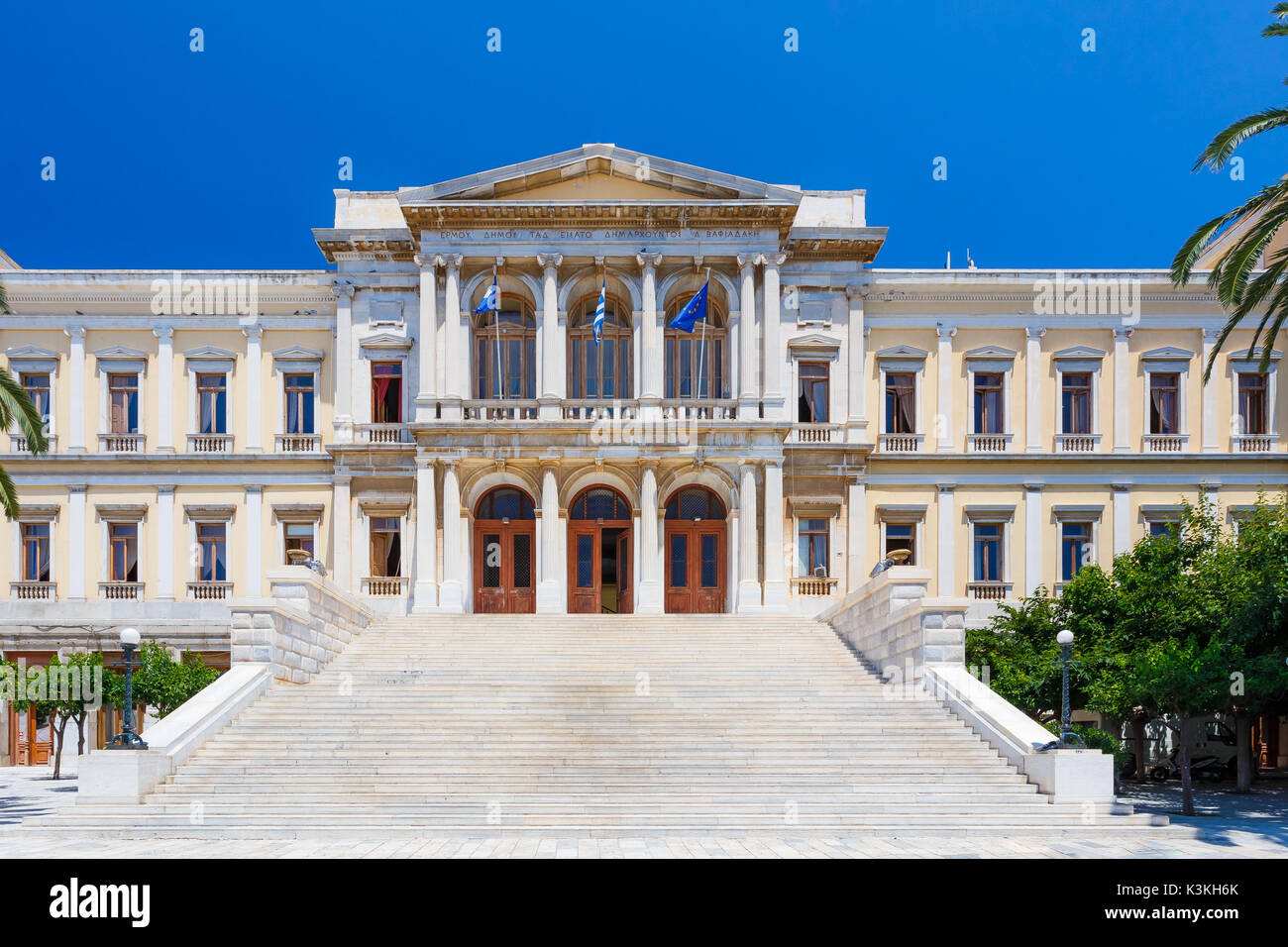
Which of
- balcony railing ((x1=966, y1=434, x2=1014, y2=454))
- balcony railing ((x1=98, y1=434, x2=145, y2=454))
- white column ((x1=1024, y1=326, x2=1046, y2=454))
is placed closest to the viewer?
balcony railing ((x1=98, y1=434, x2=145, y2=454))

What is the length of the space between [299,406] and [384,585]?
6.21 m

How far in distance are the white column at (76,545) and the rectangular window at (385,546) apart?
337 inches

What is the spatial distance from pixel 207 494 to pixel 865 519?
19.7 m

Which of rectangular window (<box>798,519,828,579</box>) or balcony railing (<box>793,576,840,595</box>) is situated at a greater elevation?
rectangular window (<box>798,519,828,579</box>)

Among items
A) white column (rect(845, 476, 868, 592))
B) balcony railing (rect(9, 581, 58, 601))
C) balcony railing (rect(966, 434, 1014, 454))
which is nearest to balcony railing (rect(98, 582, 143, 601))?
balcony railing (rect(9, 581, 58, 601))

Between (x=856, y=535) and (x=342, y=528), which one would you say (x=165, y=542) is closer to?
(x=342, y=528)

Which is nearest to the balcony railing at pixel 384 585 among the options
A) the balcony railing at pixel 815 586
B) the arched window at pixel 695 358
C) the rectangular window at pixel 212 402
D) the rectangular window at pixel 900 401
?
the rectangular window at pixel 212 402

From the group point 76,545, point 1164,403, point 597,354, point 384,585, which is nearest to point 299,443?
point 384,585

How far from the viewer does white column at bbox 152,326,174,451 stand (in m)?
34.1

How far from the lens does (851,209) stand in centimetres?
3431

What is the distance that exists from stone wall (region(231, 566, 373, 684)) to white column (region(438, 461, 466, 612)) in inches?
158

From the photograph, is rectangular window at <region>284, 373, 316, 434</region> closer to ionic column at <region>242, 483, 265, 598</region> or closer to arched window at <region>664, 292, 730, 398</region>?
ionic column at <region>242, 483, 265, 598</region>

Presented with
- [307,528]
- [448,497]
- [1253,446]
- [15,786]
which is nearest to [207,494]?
[307,528]

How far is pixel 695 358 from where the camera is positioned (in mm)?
33531
